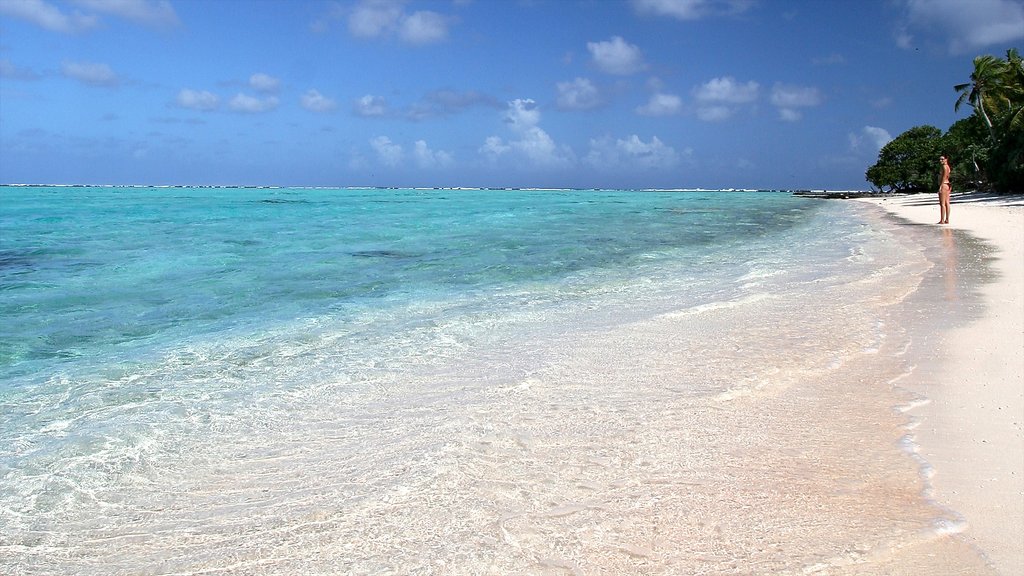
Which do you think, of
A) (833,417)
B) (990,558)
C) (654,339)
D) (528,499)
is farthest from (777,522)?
(654,339)

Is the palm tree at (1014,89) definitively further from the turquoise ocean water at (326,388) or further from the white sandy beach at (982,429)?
the white sandy beach at (982,429)

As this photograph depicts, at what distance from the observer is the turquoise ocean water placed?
2.69 m

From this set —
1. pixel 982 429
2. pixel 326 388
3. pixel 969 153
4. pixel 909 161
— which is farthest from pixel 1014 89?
pixel 326 388

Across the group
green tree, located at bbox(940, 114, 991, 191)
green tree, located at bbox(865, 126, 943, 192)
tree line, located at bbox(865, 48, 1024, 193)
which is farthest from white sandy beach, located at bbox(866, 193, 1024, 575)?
green tree, located at bbox(865, 126, 943, 192)

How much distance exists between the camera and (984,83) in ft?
148

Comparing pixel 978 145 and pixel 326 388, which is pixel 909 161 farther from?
pixel 326 388

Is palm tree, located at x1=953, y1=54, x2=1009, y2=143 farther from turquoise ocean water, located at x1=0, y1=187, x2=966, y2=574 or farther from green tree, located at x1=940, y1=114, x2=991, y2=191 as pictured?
turquoise ocean water, located at x1=0, y1=187, x2=966, y2=574

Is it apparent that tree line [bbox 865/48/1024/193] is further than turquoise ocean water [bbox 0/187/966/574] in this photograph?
Yes

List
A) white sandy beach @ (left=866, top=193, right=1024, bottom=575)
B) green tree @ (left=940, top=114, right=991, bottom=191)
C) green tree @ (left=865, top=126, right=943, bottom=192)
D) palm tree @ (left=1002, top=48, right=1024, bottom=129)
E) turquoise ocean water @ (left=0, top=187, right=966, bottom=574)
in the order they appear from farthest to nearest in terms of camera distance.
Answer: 1. green tree @ (left=865, top=126, right=943, bottom=192)
2. green tree @ (left=940, top=114, right=991, bottom=191)
3. palm tree @ (left=1002, top=48, right=1024, bottom=129)
4. turquoise ocean water @ (left=0, top=187, right=966, bottom=574)
5. white sandy beach @ (left=866, top=193, right=1024, bottom=575)

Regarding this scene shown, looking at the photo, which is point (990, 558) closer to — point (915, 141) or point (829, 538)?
point (829, 538)

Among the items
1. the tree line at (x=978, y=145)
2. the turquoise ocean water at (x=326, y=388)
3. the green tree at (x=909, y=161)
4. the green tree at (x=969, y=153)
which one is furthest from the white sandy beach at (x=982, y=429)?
the green tree at (x=909, y=161)

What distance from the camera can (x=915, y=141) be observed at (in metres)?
58.5

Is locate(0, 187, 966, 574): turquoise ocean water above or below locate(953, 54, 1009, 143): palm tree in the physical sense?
below

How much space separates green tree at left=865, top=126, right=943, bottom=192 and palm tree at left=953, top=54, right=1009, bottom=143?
756 cm
